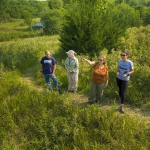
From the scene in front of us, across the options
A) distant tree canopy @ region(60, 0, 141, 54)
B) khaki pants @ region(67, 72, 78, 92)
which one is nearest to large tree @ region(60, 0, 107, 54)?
distant tree canopy @ region(60, 0, 141, 54)

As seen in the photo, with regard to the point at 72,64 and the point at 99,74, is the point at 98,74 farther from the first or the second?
the point at 72,64

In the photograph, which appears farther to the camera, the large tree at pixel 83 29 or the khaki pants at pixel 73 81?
the large tree at pixel 83 29

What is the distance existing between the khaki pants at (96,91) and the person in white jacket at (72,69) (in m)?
1.04

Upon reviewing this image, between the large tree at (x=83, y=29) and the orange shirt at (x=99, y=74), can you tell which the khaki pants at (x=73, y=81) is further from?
the large tree at (x=83, y=29)

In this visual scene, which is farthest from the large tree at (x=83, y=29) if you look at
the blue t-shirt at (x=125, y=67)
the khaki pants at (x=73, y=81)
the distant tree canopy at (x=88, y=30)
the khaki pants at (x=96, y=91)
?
the blue t-shirt at (x=125, y=67)

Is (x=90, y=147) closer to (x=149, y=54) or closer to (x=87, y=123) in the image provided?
(x=87, y=123)

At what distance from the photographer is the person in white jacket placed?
6351 mm

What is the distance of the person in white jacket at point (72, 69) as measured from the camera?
20.8 feet

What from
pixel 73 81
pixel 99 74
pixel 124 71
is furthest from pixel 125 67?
pixel 73 81

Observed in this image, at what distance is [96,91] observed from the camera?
5945 millimetres

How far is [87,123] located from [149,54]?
6435 mm

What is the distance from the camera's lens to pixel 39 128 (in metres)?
5.09

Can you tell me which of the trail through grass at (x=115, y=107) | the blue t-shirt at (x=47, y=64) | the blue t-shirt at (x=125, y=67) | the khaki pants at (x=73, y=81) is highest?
the blue t-shirt at (x=125, y=67)

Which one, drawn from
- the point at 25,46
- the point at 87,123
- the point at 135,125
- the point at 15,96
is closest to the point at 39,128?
the point at 87,123
